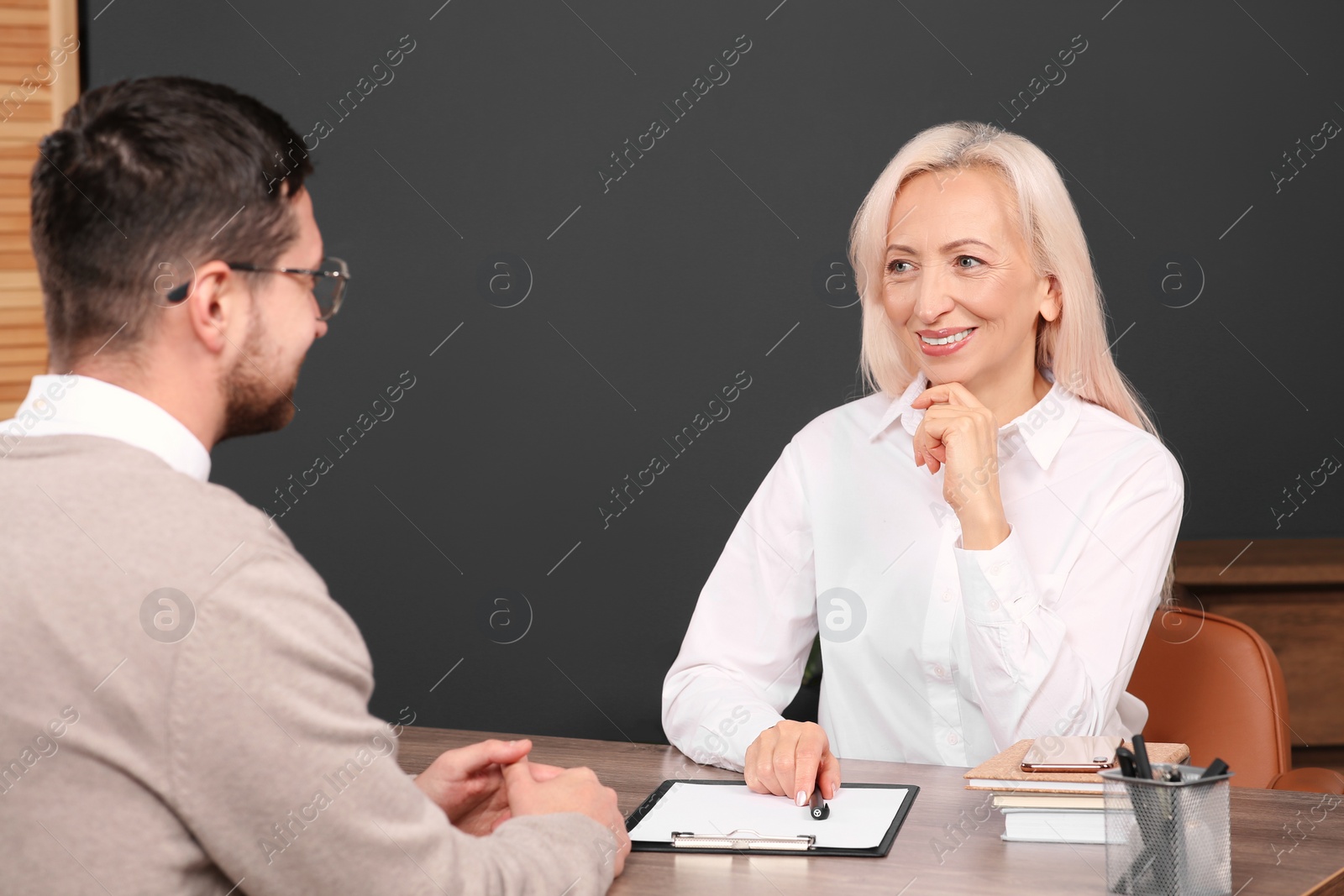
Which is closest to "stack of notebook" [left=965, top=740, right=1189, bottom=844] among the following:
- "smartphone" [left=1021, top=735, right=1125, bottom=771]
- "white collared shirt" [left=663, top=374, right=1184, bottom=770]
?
"smartphone" [left=1021, top=735, right=1125, bottom=771]

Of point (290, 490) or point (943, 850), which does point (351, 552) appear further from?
point (943, 850)

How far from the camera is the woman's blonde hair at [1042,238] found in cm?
222

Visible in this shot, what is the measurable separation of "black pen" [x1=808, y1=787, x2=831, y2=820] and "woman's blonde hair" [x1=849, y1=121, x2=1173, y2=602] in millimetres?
1032

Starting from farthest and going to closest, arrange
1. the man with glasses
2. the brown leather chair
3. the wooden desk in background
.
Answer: the wooden desk in background
the brown leather chair
the man with glasses

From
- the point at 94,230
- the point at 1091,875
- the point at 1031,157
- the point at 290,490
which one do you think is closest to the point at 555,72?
the point at 290,490

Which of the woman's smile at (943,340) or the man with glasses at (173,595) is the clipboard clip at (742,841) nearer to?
the man with glasses at (173,595)

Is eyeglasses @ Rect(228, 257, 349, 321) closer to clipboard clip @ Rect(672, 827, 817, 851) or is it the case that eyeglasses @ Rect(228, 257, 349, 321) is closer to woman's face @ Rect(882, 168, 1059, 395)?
clipboard clip @ Rect(672, 827, 817, 851)

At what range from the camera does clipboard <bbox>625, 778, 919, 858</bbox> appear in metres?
1.40

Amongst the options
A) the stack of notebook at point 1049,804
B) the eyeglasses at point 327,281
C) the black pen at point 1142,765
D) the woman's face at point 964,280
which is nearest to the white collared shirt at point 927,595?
the woman's face at point 964,280

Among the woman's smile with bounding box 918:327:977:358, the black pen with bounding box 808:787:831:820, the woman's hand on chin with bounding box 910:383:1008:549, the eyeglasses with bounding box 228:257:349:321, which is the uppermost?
the woman's smile with bounding box 918:327:977:358

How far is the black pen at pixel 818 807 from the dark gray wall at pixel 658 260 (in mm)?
1881

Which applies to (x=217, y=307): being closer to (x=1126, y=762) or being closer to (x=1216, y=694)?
(x=1126, y=762)

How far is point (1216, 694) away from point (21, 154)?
127 inches

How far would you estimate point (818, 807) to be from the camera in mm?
1538
